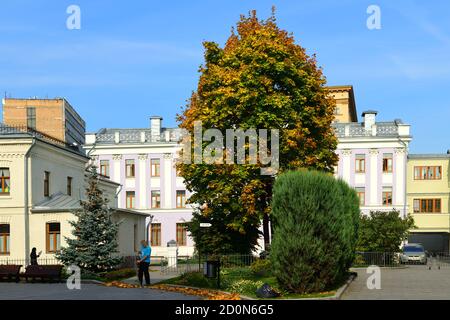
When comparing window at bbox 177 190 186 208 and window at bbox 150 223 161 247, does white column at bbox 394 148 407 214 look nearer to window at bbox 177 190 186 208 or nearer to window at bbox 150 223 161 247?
window at bbox 177 190 186 208

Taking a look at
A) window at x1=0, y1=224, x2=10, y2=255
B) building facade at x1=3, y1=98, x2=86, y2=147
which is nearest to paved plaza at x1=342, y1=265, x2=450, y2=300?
window at x1=0, y1=224, x2=10, y2=255

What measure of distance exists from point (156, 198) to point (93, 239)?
36.4 meters

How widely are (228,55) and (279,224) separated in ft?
50.4

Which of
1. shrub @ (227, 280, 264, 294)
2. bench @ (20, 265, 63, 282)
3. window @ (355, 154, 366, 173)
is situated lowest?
bench @ (20, 265, 63, 282)

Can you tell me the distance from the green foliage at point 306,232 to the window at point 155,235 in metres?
45.0

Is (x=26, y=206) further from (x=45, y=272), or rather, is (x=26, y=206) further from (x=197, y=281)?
(x=197, y=281)

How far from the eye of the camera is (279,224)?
886 inches

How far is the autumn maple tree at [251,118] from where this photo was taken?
112 ft

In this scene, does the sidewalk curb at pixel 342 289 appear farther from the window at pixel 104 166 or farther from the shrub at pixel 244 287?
the window at pixel 104 166

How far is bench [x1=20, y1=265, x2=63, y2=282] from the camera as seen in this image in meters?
28.9

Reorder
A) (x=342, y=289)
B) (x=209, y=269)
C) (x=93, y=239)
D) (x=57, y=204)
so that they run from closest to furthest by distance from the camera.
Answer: (x=209, y=269), (x=342, y=289), (x=93, y=239), (x=57, y=204)

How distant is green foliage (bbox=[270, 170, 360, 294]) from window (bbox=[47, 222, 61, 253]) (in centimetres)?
1820

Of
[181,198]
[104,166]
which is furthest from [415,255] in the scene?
[104,166]

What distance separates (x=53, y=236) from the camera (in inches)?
1464
